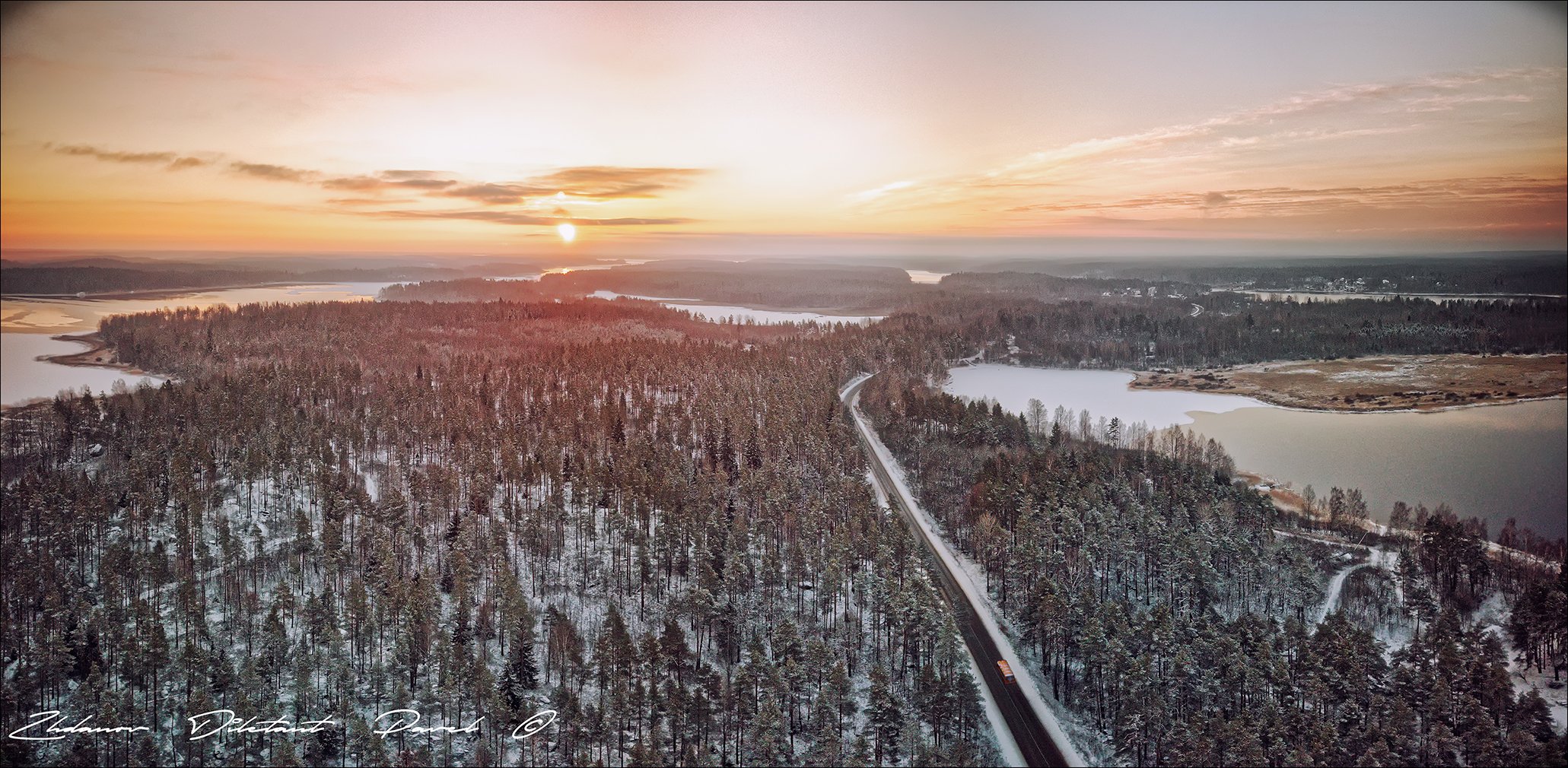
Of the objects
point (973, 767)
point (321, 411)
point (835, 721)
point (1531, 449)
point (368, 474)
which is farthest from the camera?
point (321, 411)

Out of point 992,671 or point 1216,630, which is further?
point 1216,630

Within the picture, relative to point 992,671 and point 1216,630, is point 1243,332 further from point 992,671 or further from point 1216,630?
point 992,671

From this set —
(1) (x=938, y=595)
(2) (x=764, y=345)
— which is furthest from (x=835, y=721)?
(2) (x=764, y=345)

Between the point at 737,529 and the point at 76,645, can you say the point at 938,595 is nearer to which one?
the point at 737,529
